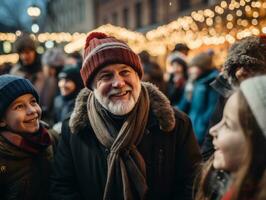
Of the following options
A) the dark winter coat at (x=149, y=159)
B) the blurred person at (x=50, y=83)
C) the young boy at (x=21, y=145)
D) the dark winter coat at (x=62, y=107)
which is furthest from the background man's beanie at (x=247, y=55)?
the blurred person at (x=50, y=83)

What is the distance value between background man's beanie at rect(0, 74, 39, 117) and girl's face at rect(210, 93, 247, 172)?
1.57 meters

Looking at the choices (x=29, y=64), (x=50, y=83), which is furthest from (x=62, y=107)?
(x=29, y=64)

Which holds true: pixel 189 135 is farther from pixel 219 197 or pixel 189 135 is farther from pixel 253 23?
pixel 253 23

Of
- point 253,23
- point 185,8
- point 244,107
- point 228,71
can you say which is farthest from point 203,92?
point 185,8

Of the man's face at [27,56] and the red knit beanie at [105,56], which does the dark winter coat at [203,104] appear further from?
the red knit beanie at [105,56]

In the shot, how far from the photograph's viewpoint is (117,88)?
2.93m

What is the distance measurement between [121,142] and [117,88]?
0.36 metres

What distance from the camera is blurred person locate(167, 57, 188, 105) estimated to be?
703 centimetres

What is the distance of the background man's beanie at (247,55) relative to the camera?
11.2 feet

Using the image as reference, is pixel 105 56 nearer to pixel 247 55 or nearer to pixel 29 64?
pixel 247 55

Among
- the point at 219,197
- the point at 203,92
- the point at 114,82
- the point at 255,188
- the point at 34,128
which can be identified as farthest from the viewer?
the point at 203,92

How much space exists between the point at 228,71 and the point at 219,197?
1456 millimetres

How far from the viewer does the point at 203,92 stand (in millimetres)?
5473

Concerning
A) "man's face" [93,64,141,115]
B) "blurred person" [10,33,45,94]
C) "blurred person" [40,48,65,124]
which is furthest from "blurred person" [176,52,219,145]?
"man's face" [93,64,141,115]
